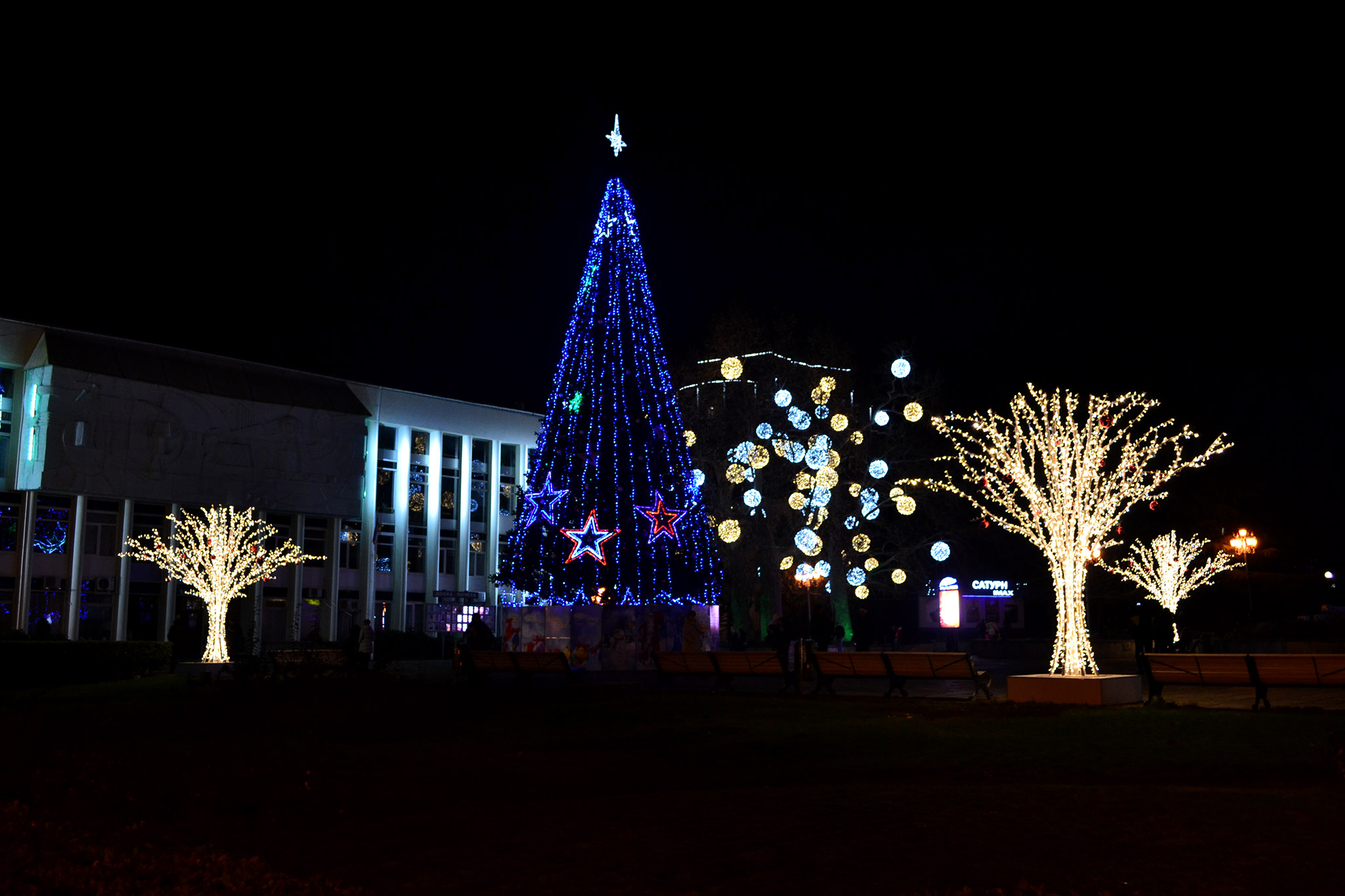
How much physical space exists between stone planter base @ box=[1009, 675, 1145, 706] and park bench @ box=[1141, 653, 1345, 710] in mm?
342

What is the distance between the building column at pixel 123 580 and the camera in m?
45.5

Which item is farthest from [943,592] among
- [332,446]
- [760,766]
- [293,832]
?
[293,832]

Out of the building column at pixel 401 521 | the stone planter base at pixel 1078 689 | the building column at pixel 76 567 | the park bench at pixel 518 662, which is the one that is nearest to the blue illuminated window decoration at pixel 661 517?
the park bench at pixel 518 662

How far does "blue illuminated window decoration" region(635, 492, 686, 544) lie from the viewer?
29.1 meters

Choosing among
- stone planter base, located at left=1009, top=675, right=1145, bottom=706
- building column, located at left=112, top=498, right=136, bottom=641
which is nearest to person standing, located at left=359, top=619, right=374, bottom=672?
building column, located at left=112, top=498, right=136, bottom=641

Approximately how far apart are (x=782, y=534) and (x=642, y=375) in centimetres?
1584

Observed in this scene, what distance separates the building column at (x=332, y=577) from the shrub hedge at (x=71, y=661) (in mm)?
23400

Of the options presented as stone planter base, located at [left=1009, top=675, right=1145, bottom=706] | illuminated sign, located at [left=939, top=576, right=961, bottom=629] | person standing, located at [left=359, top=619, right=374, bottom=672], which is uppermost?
illuminated sign, located at [left=939, top=576, right=961, bottom=629]

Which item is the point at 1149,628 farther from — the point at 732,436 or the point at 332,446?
the point at 332,446

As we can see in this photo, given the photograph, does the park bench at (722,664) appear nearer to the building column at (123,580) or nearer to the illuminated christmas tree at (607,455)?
the illuminated christmas tree at (607,455)

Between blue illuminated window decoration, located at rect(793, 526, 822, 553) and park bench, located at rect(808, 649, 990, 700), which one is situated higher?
blue illuminated window decoration, located at rect(793, 526, 822, 553)

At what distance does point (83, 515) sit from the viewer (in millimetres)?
44781

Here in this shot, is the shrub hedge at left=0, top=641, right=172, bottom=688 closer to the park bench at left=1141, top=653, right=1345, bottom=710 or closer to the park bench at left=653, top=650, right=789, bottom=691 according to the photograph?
the park bench at left=653, top=650, right=789, bottom=691

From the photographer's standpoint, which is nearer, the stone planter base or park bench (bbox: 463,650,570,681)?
the stone planter base
